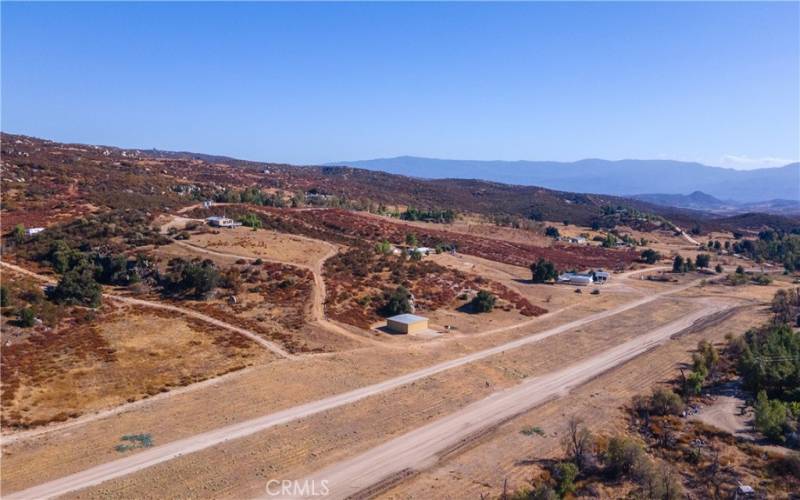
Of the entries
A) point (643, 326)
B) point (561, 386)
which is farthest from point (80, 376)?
point (643, 326)

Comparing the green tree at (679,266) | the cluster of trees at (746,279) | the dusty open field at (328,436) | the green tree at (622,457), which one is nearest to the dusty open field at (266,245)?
the dusty open field at (328,436)

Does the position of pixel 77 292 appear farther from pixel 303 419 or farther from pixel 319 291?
pixel 303 419

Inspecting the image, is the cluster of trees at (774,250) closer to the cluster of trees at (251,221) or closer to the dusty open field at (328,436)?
the dusty open field at (328,436)

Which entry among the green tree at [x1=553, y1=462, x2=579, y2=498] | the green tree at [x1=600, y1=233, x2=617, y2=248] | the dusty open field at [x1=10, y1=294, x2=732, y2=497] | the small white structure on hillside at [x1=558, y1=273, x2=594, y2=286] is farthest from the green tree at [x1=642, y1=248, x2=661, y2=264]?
the green tree at [x1=553, y1=462, x2=579, y2=498]

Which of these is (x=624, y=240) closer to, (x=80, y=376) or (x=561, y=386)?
(x=561, y=386)

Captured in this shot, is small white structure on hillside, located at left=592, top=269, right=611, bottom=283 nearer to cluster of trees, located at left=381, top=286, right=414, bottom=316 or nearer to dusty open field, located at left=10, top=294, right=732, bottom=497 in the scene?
dusty open field, located at left=10, top=294, right=732, bottom=497

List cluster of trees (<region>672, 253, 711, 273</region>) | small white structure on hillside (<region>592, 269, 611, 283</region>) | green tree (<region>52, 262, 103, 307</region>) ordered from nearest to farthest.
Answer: green tree (<region>52, 262, 103, 307</region>) → small white structure on hillside (<region>592, 269, 611, 283</region>) → cluster of trees (<region>672, 253, 711, 273</region>)

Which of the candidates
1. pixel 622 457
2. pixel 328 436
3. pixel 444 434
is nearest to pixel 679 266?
pixel 622 457
